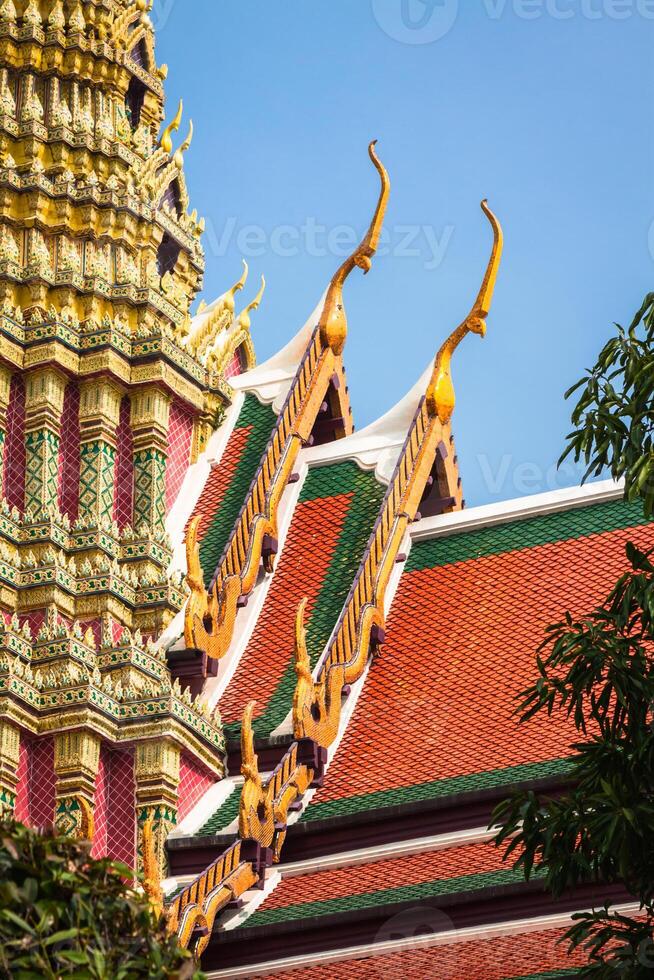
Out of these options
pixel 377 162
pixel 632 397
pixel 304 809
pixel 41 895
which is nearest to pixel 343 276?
pixel 377 162

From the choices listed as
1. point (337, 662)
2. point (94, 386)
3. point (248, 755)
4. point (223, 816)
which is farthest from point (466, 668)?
point (94, 386)

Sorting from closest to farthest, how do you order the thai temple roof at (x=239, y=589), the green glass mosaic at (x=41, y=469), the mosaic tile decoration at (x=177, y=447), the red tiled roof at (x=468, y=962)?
1. the red tiled roof at (x=468, y=962)
2. the thai temple roof at (x=239, y=589)
3. the green glass mosaic at (x=41, y=469)
4. the mosaic tile decoration at (x=177, y=447)

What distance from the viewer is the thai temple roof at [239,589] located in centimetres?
1585

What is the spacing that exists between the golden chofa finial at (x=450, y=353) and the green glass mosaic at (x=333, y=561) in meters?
0.90

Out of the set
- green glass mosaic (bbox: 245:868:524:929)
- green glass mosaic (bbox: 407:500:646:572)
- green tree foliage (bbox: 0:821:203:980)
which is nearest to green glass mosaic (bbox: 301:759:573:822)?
green glass mosaic (bbox: 245:868:524:929)

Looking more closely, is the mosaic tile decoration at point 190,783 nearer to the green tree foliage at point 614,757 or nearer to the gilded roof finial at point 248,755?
the gilded roof finial at point 248,755

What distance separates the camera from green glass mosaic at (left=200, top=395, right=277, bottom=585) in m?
18.9

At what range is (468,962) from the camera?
571 inches

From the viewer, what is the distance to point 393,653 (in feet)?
61.3

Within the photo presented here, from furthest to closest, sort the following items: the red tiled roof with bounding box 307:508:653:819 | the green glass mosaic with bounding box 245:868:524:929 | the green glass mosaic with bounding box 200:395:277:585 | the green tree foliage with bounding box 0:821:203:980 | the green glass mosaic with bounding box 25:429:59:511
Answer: the green glass mosaic with bounding box 200:395:277:585 → the green glass mosaic with bounding box 25:429:59:511 → the red tiled roof with bounding box 307:508:653:819 → the green glass mosaic with bounding box 245:868:524:929 → the green tree foliage with bounding box 0:821:203:980

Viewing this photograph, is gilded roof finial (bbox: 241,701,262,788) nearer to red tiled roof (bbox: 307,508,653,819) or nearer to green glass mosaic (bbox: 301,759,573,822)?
green glass mosaic (bbox: 301,759,573,822)

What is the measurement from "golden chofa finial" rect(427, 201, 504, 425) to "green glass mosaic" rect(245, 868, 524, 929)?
5.51 meters

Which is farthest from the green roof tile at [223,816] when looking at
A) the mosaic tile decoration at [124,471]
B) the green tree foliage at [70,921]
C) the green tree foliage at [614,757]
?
the green tree foliage at [70,921]

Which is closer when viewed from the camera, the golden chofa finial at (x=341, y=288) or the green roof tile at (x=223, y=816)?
the green roof tile at (x=223, y=816)
